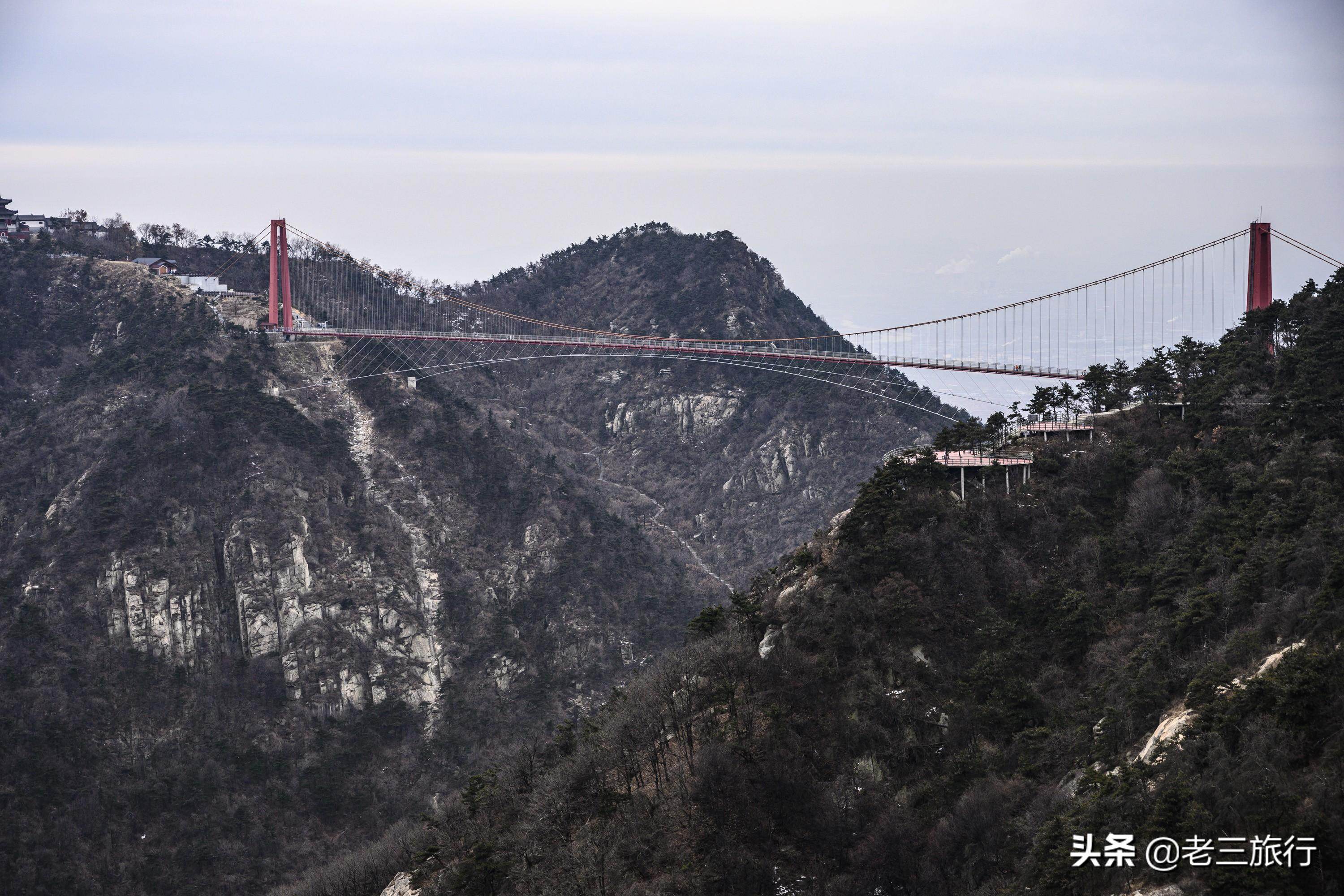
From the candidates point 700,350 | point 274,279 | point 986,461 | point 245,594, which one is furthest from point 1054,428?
point 274,279

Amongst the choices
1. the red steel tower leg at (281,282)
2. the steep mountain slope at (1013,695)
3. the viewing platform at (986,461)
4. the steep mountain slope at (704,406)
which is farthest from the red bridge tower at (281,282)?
the viewing platform at (986,461)

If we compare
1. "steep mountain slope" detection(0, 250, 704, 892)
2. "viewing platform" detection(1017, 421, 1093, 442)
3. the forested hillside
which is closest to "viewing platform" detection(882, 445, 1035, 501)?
"viewing platform" detection(1017, 421, 1093, 442)

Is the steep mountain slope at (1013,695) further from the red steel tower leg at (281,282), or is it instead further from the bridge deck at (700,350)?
the red steel tower leg at (281,282)

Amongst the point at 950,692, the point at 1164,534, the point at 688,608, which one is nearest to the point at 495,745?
the point at 688,608

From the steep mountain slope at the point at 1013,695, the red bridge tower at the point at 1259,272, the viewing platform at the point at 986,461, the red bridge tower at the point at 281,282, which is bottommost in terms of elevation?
the steep mountain slope at the point at 1013,695

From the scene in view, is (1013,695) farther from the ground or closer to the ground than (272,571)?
closer to the ground

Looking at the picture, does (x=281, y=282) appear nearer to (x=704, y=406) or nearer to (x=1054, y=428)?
(x=704, y=406)
